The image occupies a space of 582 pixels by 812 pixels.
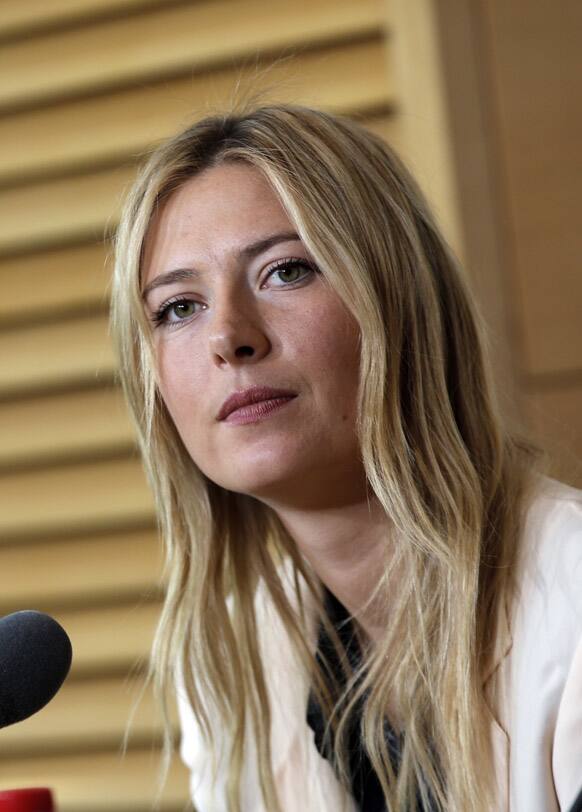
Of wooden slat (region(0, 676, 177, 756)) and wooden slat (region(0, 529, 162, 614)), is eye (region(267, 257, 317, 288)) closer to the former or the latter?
wooden slat (region(0, 529, 162, 614))

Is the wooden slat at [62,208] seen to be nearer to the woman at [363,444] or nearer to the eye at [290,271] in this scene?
the woman at [363,444]

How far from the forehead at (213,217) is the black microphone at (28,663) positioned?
1.95 ft

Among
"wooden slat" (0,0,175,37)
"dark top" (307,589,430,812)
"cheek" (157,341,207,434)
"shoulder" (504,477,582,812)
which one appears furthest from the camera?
"wooden slat" (0,0,175,37)

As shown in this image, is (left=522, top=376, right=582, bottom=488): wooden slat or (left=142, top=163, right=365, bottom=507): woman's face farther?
(left=522, top=376, right=582, bottom=488): wooden slat

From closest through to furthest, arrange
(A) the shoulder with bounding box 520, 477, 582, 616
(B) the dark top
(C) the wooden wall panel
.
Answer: (A) the shoulder with bounding box 520, 477, 582, 616 → (B) the dark top → (C) the wooden wall panel

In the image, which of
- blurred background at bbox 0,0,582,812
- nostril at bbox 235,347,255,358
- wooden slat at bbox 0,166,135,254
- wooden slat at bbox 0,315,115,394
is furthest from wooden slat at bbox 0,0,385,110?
nostril at bbox 235,347,255,358

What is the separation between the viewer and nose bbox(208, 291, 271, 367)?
1398mm

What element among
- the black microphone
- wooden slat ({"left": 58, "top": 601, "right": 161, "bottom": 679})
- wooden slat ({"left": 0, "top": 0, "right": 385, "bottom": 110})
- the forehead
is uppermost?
wooden slat ({"left": 0, "top": 0, "right": 385, "bottom": 110})

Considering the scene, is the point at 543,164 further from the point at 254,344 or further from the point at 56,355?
the point at 56,355

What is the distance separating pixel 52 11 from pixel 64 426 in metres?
0.76

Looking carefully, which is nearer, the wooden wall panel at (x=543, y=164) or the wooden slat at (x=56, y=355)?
the wooden wall panel at (x=543, y=164)

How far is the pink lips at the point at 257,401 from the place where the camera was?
1.41 m

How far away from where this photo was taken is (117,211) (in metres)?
2.10

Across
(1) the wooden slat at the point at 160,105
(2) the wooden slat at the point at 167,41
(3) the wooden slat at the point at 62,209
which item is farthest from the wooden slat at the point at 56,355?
(2) the wooden slat at the point at 167,41
